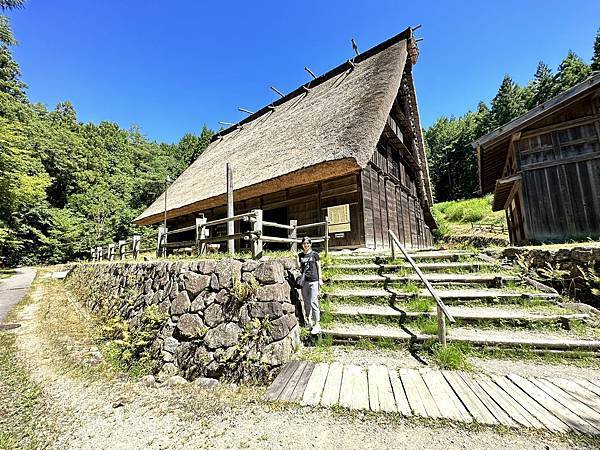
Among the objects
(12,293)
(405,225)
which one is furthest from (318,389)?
(12,293)

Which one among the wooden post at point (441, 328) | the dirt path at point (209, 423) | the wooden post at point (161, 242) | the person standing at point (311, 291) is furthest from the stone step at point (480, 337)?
the wooden post at point (161, 242)

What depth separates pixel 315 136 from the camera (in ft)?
28.1

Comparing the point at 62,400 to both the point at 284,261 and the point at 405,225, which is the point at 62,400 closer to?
the point at 284,261

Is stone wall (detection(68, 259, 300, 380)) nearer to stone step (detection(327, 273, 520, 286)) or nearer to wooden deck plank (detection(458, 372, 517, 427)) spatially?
stone step (detection(327, 273, 520, 286))

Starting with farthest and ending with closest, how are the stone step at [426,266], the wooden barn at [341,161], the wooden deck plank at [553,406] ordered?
the wooden barn at [341,161], the stone step at [426,266], the wooden deck plank at [553,406]

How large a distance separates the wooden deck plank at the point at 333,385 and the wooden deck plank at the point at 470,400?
1.24 meters

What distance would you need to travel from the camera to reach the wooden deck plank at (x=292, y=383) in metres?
3.08

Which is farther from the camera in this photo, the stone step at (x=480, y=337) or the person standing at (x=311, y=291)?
the person standing at (x=311, y=291)

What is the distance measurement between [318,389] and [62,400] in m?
3.69

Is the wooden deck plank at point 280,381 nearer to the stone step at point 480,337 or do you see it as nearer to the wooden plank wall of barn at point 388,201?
the stone step at point 480,337

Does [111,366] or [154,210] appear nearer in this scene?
[111,366]

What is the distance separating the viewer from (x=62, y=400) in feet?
12.4

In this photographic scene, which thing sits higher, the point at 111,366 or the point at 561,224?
the point at 561,224

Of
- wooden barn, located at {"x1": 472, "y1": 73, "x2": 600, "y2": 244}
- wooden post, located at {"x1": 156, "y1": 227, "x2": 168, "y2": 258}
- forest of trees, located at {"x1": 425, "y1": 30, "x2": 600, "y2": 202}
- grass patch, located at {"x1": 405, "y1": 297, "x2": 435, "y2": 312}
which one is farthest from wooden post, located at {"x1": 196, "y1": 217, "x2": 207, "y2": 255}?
forest of trees, located at {"x1": 425, "y1": 30, "x2": 600, "y2": 202}
